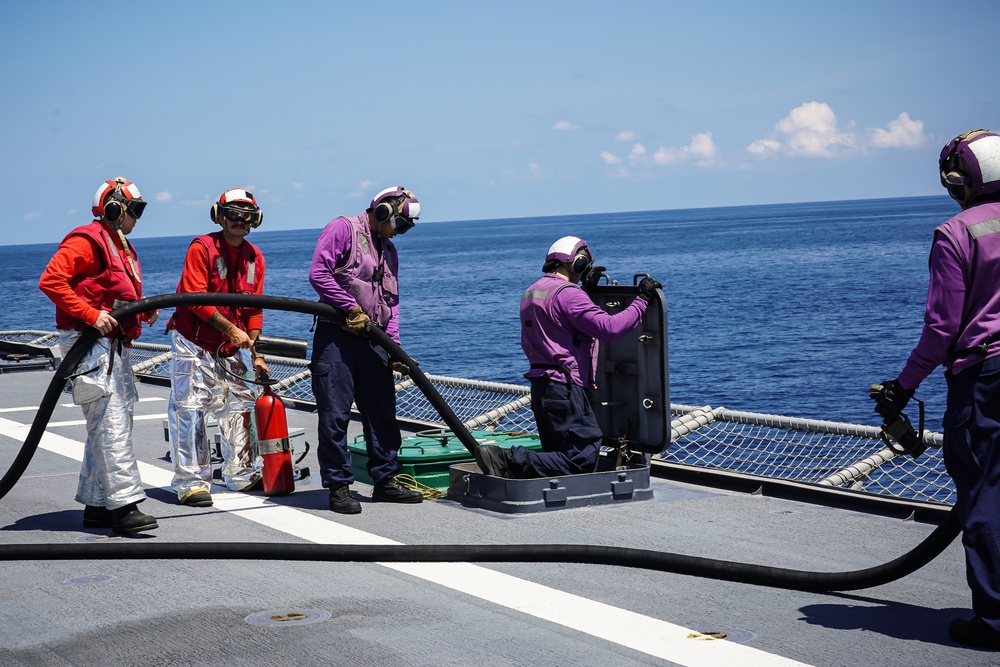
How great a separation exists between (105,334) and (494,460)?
8.41 ft

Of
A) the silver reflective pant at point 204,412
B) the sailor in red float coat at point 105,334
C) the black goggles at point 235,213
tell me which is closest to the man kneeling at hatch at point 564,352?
the silver reflective pant at point 204,412

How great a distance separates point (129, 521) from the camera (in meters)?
6.59

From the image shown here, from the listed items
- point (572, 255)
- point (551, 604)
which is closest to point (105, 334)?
point (572, 255)

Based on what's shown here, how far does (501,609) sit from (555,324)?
2.46 metres

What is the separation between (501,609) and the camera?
200 inches

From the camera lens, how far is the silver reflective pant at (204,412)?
7.62 m

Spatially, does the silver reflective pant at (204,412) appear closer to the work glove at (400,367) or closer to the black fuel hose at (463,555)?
the work glove at (400,367)

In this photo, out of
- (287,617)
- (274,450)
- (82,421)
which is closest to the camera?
(287,617)

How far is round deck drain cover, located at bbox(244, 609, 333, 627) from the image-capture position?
16.1 ft

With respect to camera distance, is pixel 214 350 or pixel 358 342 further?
pixel 214 350

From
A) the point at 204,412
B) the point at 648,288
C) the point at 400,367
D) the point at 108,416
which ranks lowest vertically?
the point at 204,412

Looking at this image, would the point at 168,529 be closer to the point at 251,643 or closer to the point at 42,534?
the point at 42,534

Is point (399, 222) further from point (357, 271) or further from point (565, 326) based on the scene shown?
point (565, 326)

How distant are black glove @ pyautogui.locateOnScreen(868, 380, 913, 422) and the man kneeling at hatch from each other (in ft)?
8.08
